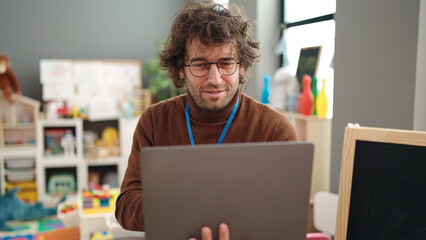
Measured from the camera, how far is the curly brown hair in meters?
1.21

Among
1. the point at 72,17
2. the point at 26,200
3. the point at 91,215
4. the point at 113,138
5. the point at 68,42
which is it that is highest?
the point at 72,17

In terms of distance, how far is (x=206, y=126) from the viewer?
1.29 m

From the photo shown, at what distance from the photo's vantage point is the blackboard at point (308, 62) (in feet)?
9.42

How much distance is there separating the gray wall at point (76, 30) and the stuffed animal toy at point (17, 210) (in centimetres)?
130

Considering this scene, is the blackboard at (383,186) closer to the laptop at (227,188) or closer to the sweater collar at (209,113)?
the laptop at (227,188)

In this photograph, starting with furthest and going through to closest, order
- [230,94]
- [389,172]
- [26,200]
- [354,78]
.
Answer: [26,200] → [354,78] → [230,94] → [389,172]

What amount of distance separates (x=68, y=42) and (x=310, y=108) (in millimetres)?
3184

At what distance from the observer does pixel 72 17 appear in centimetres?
453

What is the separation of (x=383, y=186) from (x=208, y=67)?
60 centimetres

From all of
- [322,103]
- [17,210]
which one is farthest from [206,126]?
[17,210]

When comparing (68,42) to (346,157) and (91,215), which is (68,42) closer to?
(91,215)

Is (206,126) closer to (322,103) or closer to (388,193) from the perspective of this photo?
(388,193)

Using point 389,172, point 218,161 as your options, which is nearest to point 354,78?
point 389,172

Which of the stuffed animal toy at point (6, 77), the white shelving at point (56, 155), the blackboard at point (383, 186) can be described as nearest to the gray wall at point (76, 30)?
the stuffed animal toy at point (6, 77)
